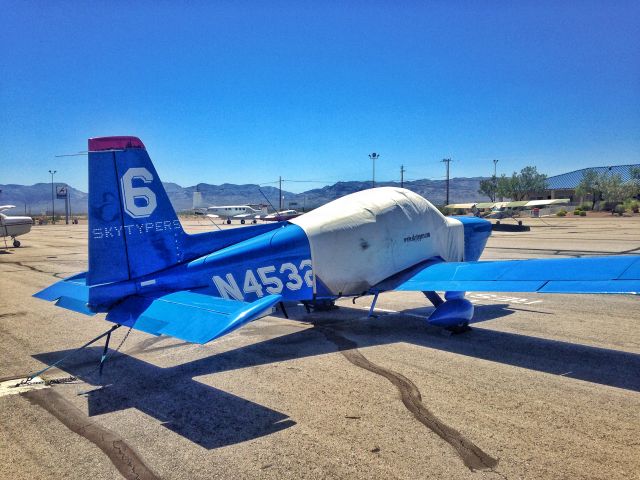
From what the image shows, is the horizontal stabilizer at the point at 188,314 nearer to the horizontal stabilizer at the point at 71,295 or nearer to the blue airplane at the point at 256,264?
the blue airplane at the point at 256,264

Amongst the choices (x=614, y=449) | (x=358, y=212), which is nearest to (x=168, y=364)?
(x=358, y=212)

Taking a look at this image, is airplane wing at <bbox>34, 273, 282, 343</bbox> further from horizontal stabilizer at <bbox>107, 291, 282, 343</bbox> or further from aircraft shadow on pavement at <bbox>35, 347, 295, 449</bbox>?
aircraft shadow on pavement at <bbox>35, 347, 295, 449</bbox>

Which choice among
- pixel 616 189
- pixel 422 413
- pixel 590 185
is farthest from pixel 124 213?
pixel 590 185

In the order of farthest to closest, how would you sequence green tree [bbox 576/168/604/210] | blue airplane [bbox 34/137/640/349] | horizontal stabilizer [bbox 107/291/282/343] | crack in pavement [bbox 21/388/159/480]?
1. green tree [bbox 576/168/604/210]
2. blue airplane [bbox 34/137/640/349]
3. horizontal stabilizer [bbox 107/291/282/343]
4. crack in pavement [bbox 21/388/159/480]

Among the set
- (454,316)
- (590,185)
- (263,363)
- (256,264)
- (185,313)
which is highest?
(590,185)

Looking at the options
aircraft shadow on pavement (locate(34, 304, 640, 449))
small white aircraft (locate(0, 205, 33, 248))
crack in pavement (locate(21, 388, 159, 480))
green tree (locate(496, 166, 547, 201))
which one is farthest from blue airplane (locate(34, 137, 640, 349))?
green tree (locate(496, 166, 547, 201))

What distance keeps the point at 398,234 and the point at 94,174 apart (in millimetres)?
5905

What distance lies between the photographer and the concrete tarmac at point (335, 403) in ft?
13.9

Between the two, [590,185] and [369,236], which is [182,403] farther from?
[590,185]

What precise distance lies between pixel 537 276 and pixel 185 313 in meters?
5.76

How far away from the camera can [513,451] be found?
4.38 m

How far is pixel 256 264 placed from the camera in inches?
300

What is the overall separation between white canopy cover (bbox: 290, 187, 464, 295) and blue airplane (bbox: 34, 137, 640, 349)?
22 mm

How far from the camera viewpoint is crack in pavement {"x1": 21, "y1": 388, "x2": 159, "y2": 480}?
415 centimetres
